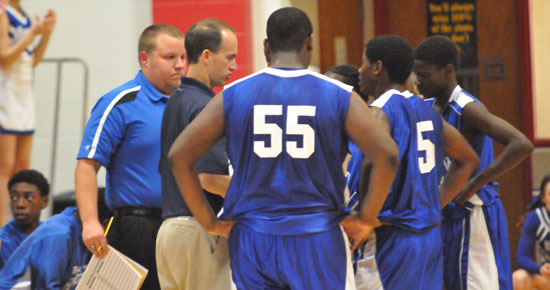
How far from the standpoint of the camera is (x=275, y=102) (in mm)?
3125

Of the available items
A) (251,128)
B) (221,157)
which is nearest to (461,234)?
(221,157)

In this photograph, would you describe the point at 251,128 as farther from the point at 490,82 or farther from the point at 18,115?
the point at 490,82

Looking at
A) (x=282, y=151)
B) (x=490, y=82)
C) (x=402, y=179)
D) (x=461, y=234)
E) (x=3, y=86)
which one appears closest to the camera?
(x=282, y=151)

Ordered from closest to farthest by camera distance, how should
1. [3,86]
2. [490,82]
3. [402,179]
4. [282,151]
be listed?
[282,151] < [402,179] < [3,86] < [490,82]

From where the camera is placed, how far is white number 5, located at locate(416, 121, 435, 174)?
3684 millimetres

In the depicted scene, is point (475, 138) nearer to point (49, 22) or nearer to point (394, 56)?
point (394, 56)

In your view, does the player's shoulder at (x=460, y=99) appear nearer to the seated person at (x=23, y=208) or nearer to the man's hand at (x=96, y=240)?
the man's hand at (x=96, y=240)

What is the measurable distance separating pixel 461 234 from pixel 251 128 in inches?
65.3

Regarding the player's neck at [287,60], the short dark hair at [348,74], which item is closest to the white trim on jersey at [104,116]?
the short dark hair at [348,74]

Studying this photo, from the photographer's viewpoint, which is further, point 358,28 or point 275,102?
point 358,28

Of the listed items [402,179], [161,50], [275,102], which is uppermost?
[161,50]

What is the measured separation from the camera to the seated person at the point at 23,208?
18.3 ft

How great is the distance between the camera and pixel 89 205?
409 centimetres

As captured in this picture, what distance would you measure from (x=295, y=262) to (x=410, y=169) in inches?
31.4
